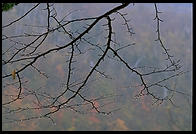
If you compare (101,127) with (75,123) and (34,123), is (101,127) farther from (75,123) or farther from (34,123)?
(34,123)

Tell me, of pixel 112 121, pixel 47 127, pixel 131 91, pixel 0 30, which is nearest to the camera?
pixel 0 30

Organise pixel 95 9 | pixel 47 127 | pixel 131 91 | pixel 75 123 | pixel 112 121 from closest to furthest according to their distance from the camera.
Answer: pixel 47 127
pixel 75 123
pixel 112 121
pixel 131 91
pixel 95 9

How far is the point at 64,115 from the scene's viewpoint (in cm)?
1847

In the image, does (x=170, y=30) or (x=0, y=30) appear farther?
(x=170, y=30)

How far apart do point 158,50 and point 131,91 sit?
641 centimetres

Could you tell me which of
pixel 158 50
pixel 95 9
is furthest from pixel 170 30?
pixel 95 9

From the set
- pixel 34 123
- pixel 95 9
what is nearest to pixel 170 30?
pixel 95 9

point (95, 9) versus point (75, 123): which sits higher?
point (95, 9)

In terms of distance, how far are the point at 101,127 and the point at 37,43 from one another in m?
A: 17.0

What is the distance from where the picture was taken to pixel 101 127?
18.9 m

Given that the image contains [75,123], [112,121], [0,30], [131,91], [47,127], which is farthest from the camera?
[131,91]

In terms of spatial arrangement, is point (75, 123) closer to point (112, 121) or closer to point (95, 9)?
point (112, 121)

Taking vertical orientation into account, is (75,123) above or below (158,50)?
below

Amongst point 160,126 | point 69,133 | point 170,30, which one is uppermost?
point 170,30
